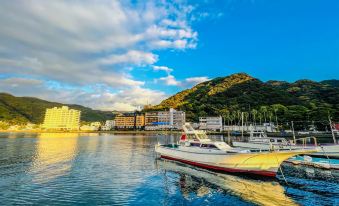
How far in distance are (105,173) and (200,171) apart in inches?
462

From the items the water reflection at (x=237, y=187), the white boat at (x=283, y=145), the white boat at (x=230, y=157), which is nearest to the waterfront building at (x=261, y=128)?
the white boat at (x=283, y=145)

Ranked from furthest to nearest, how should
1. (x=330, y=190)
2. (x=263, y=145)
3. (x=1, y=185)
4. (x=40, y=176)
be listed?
(x=263, y=145), (x=40, y=176), (x=1, y=185), (x=330, y=190)

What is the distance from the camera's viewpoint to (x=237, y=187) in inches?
817

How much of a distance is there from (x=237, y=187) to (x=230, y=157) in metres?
5.44

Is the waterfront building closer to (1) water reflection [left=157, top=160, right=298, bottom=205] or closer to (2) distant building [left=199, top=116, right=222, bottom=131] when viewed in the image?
(2) distant building [left=199, top=116, right=222, bottom=131]

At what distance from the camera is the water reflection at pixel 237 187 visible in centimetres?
1719

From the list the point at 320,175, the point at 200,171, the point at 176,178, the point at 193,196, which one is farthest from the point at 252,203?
the point at 320,175

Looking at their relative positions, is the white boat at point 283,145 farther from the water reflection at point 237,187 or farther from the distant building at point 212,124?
the distant building at point 212,124

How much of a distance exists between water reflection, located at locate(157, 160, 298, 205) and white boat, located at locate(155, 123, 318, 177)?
5.01ft

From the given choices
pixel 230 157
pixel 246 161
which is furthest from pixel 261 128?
pixel 246 161

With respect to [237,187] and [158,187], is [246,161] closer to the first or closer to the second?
[237,187]

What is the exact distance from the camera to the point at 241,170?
25516 mm

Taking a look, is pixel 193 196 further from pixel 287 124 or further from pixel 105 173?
pixel 287 124

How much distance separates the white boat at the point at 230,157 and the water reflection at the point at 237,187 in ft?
5.01
